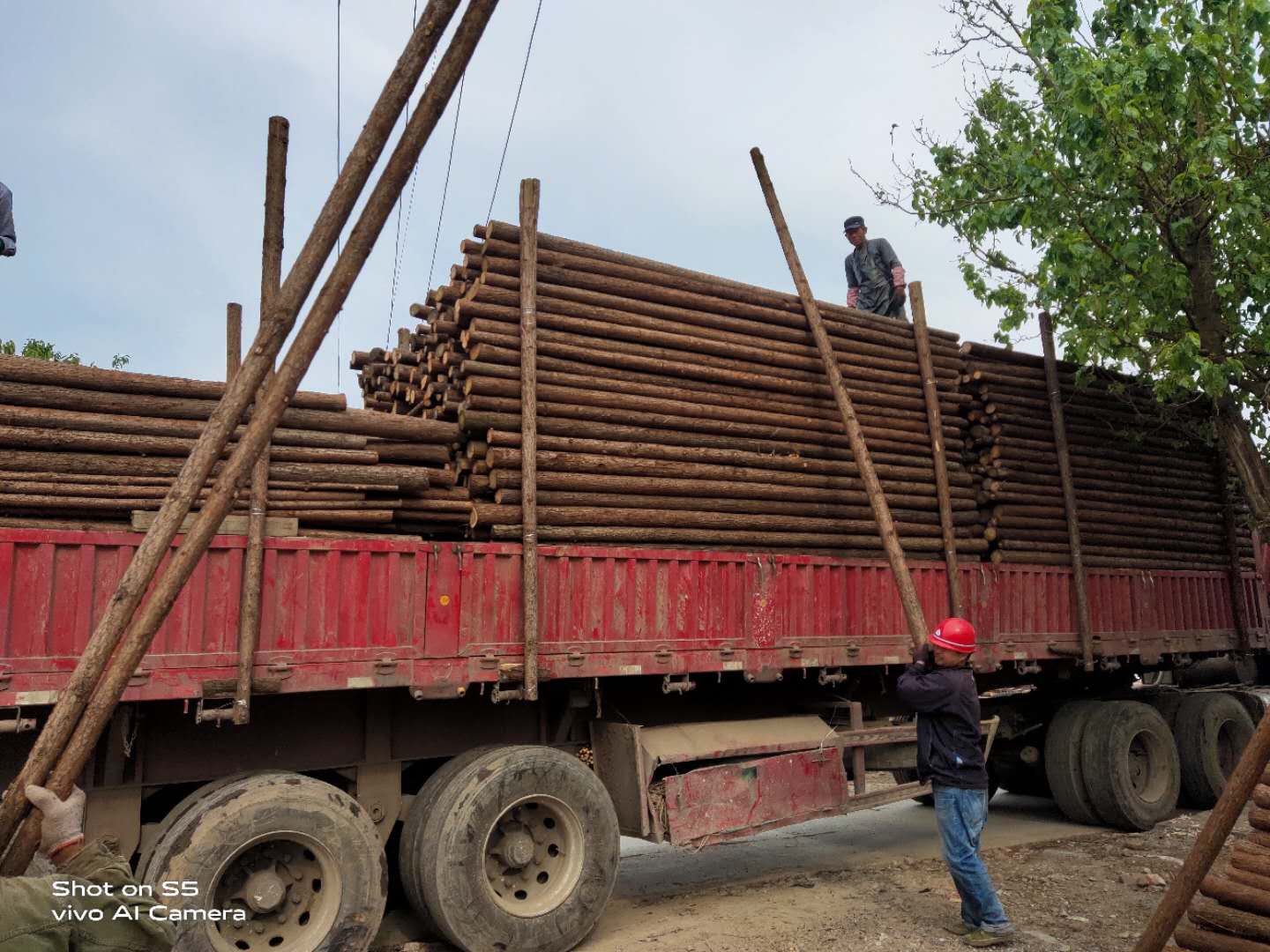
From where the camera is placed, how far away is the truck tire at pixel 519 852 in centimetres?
620

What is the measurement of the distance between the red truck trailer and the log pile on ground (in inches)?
17.6

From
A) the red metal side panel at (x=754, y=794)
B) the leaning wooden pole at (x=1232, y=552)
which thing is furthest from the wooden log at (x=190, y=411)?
the leaning wooden pole at (x=1232, y=552)

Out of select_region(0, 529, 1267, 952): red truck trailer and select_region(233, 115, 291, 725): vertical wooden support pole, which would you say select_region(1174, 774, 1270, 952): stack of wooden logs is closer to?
select_region(0, 529, 1267, 952): red truck trailer

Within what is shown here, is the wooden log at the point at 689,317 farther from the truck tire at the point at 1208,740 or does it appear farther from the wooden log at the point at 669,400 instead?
the truck tire at the point at 1208,740

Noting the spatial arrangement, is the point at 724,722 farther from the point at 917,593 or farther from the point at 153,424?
the point at 153,424

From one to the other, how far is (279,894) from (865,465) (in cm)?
566

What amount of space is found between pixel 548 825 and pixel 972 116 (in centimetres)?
959

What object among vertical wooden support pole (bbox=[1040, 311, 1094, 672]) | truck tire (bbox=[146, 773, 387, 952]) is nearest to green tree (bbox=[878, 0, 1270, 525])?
vertical wooden support pole (bbox=[1040, 311, 1094, 672])

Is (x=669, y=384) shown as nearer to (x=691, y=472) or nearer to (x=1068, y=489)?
(x=691, y=472)

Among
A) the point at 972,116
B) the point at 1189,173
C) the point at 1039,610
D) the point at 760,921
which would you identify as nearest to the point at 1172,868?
the point at 1039,610

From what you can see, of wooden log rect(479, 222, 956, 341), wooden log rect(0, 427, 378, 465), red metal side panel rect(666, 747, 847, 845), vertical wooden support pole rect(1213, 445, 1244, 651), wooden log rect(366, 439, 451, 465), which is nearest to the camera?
wooden log rect(0, 427, 378, 465)

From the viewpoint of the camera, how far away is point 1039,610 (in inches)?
398

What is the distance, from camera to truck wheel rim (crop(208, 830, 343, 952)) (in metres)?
5.63

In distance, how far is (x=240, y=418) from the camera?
4.50 metres
